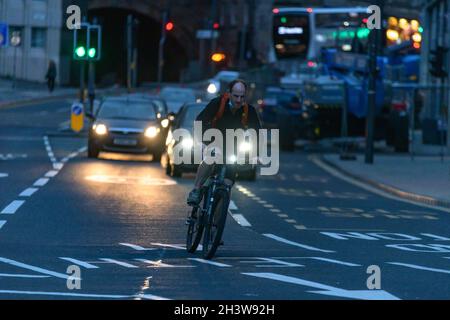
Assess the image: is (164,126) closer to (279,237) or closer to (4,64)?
(279,237)

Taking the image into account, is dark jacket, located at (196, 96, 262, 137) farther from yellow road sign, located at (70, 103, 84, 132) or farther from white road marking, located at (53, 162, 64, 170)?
yellow road sign, located at (70, 103, 84, 132)

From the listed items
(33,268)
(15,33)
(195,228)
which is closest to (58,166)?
(195,228)

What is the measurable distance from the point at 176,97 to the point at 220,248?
3353 centimetres

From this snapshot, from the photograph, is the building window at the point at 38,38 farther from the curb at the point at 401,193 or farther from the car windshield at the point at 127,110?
the curb at the point at 401,193

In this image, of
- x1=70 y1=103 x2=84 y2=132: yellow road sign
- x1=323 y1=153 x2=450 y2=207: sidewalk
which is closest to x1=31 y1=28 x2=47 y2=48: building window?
x1=70 y1=103 x2=84 y2=132: yellow road sign

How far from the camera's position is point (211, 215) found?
50.0ft

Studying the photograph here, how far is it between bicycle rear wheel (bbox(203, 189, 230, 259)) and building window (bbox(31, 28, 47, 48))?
216 feet

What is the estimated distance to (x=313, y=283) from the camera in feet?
42.6

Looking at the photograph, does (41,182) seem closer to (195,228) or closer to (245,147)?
(195,228)

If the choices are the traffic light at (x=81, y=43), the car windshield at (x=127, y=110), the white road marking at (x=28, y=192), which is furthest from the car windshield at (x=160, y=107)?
the white road marking at (x=28, y=192)

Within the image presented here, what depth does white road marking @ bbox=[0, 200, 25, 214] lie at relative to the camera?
66.0ft
